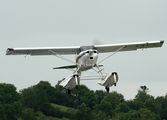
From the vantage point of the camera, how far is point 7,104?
294ft

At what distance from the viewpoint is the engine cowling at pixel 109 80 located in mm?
46312

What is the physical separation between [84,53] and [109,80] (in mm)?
2154

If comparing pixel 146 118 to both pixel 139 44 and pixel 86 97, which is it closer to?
pixel 86 97

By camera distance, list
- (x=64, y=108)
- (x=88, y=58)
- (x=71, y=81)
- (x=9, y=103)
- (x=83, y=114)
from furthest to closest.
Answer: (x=64, y=108) → (x=9, y=103) → (x=83, y=114) → (x=71, y=81) → (x=88, y=58)

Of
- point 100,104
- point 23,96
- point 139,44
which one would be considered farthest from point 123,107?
point 139,44

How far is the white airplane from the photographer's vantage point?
4606 centimetres

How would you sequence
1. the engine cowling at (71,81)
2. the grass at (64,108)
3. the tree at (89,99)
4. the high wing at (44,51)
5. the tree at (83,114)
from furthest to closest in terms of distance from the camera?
the tree at (89,99) < the grass at (64,108) < the tree at (83,114) < the high wing at (44,51) < the engine cowling at (71,81)

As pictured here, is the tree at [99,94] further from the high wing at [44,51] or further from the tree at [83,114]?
the high wing at [44,51]

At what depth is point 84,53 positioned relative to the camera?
1817 inches

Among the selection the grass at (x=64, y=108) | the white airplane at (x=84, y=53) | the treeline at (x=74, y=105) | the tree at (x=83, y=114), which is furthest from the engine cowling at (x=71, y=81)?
the grass at (x=64, y=108)

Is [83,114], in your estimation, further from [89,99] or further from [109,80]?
[109,80]

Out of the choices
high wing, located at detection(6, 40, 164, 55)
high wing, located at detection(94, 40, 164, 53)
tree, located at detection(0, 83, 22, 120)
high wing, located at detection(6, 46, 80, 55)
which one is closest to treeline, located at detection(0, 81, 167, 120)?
tree, located at detection(0, 83, 22, 120)

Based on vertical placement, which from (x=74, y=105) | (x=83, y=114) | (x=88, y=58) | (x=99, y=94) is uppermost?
(x=99, y=94)

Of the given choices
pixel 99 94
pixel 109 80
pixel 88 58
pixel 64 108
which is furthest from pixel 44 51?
pixel 99 94
